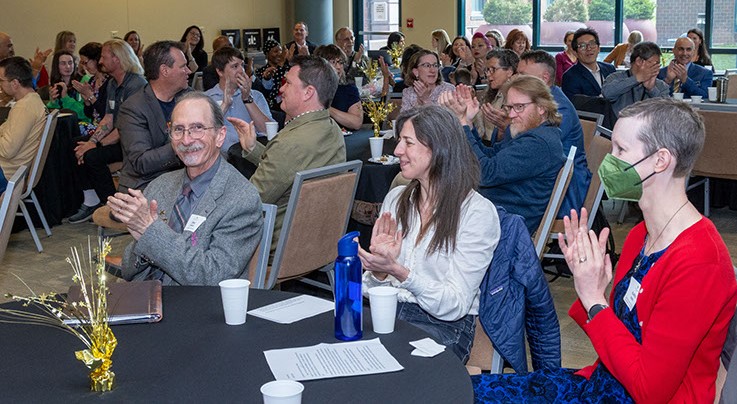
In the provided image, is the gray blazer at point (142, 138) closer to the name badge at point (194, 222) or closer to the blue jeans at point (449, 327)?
the name badge at point (194, 222)

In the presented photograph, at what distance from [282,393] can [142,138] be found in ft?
11.0

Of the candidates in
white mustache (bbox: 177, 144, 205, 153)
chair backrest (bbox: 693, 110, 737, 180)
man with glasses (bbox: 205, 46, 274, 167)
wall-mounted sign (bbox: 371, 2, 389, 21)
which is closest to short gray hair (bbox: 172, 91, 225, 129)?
white mustache (bbox: 177, 144, 205, 153)

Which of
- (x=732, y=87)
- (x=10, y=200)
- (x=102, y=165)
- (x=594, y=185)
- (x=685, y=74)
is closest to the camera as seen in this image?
(x=10, y=200)

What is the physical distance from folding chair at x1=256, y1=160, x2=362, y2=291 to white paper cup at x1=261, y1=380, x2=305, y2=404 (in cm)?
179

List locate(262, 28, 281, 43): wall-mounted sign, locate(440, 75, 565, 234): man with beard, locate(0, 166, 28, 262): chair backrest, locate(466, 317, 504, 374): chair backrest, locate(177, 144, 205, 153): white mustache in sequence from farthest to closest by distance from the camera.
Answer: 1. locate(262, 28, 281, 43): wall-mounted sign
2. locate(440, 75, 565, 234): man with beard
3. locate(0, 166, 28, 262): chair backrest
4. locate(177, 144, 205, 153): white mustache
5. locate(466, 317, 504, 374): chair backrest

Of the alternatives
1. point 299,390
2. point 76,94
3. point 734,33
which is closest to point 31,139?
point 76,94

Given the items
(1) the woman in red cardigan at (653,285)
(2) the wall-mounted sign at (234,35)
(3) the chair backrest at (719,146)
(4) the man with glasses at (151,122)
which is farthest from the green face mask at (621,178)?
(2) the wall-mounted sign at (234,35)

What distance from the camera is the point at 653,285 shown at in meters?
2.00

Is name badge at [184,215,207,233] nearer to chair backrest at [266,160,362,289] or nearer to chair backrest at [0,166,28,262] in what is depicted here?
chair backrest at [266,160,362,289]

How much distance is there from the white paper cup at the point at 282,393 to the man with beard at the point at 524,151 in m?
2.59

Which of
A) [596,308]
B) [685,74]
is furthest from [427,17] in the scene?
[596,308]

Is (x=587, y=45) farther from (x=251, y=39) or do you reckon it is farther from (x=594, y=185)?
(x=251, y=39)

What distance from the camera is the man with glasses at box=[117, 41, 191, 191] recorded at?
4680mm

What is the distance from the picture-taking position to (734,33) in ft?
40.4
